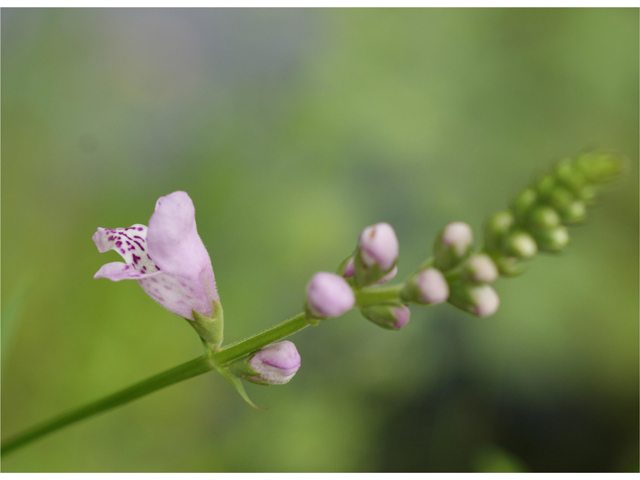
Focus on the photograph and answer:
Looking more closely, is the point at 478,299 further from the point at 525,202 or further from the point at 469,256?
the point at 525,202

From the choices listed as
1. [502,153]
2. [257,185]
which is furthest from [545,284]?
[257,185]

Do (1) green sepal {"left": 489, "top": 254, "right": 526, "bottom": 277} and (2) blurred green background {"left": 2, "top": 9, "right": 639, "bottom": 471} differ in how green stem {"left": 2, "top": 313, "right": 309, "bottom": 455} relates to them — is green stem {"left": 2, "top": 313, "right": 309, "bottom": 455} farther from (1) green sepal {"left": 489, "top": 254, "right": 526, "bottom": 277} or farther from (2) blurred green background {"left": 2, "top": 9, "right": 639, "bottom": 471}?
(2) blurred green background {"left": 2, "top": 9, "right": 639, "bottom": 471}

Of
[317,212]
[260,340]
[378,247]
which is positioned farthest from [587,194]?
[317,212]

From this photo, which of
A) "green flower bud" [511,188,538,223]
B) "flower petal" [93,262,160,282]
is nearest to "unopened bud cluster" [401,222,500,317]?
"green flower bud" [511,188,538,223]

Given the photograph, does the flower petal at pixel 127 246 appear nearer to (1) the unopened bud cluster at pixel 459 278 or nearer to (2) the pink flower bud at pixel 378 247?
(2) the pink flower bud at pixel 378 247

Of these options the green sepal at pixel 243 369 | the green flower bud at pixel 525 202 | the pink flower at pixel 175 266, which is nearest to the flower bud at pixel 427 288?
the green flower bud at pixel 525 202

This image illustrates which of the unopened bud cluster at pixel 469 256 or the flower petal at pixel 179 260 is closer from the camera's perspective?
the unopened bud cluster at pixel 469 256
